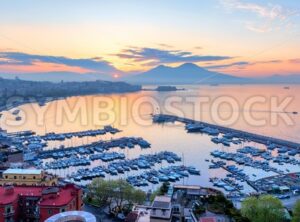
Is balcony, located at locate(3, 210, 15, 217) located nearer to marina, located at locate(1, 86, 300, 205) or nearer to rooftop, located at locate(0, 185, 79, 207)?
rooftop, located at locate(0, 185, 79, 207)

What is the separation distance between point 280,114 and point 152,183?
76.2 feet

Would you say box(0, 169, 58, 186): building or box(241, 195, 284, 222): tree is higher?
box(0, 169, 58, 186): building

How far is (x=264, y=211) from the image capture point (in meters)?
6.71

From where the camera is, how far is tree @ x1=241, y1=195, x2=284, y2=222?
6.67 meters

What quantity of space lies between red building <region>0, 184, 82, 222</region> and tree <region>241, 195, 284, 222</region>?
3452 millimetres

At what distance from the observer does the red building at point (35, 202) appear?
513 cm

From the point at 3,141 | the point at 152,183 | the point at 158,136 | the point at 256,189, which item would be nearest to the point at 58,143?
the point at 3,141

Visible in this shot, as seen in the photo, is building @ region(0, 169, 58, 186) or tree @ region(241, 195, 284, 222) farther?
building @ region(0, 169, 58, 186)

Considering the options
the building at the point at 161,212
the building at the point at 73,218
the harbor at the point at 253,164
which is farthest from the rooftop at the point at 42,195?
the harbor at the point at 253,164

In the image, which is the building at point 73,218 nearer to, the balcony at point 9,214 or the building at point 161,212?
the building at point 161,212

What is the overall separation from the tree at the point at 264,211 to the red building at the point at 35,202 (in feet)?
11.3

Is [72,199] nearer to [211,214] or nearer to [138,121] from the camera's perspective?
[211,214]

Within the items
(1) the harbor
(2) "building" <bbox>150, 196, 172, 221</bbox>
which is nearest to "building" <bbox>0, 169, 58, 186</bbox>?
(2) "building" <bbox>150, 196, 172, 221</bbox>

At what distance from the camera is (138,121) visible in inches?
1093
